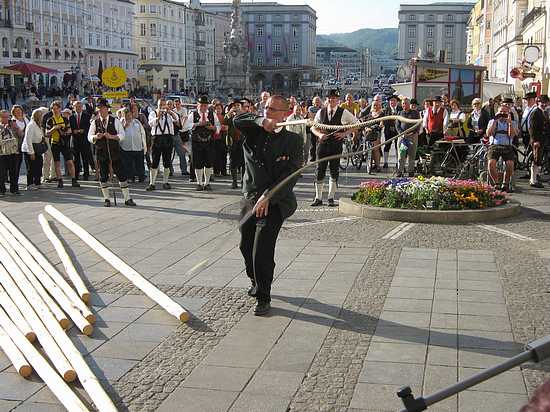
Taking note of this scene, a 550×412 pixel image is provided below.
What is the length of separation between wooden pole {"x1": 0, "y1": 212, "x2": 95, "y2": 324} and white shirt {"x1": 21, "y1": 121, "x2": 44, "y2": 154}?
190 inches

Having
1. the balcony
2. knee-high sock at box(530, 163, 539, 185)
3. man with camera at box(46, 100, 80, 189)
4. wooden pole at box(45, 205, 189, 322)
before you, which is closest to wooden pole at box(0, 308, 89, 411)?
wooden pole at box(45, 205, 189, 322)

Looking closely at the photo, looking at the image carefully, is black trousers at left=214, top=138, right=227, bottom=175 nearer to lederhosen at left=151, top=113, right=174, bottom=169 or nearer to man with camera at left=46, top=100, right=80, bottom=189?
lederhosen at left=151, top=113, right=174, bottom=169

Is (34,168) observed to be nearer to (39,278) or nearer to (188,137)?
(188,137)

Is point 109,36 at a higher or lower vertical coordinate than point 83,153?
higher

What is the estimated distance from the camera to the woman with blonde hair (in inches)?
656

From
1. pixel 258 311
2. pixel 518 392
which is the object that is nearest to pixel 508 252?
Answer: pixel 258 311

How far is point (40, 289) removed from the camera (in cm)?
762

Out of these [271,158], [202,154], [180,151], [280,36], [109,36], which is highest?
[280,36]

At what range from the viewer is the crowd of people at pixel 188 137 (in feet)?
46.7

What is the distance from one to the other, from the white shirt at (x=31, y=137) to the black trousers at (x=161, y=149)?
2.62m

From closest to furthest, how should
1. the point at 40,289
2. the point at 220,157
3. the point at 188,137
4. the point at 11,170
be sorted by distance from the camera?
the point at 40,289 → the point at 11,170 → the point at 188,137 → the point at 220,157

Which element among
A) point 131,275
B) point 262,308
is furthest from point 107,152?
point 262,308

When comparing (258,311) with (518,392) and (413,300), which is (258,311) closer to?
(413,300)

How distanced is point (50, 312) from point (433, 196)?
7.01m
